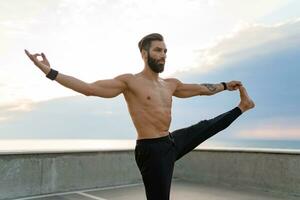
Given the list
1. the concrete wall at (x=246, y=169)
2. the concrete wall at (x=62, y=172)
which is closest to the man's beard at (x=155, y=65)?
the concrete wall at (x=62, y=172)

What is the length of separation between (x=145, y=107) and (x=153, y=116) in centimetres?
12

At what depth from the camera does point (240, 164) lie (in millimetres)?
8234

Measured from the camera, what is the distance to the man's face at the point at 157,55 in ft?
11.8

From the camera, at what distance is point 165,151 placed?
139 inches

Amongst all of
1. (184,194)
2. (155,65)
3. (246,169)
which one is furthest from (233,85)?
(246,169)

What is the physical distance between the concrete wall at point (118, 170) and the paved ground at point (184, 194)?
0.28m

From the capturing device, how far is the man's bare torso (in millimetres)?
3633

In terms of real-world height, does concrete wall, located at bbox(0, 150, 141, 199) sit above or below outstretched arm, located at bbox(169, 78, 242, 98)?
below

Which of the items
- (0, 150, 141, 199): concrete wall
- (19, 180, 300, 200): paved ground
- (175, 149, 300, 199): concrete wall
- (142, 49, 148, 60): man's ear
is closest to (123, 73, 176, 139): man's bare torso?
(142, 49, 148, 60): man's ear

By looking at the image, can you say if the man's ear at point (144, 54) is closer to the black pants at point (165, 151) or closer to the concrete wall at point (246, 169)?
the black pants at point (165, 151)

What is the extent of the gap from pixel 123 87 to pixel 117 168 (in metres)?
5.28

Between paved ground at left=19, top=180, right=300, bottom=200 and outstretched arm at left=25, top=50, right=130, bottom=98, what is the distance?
12.9 feet

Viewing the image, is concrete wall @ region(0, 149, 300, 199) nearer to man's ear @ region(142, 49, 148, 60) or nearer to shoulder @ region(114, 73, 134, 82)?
shoulder @ region(114, 73, 134, 82)

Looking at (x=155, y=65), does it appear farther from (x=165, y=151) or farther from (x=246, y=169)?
(x=246, y=169)
